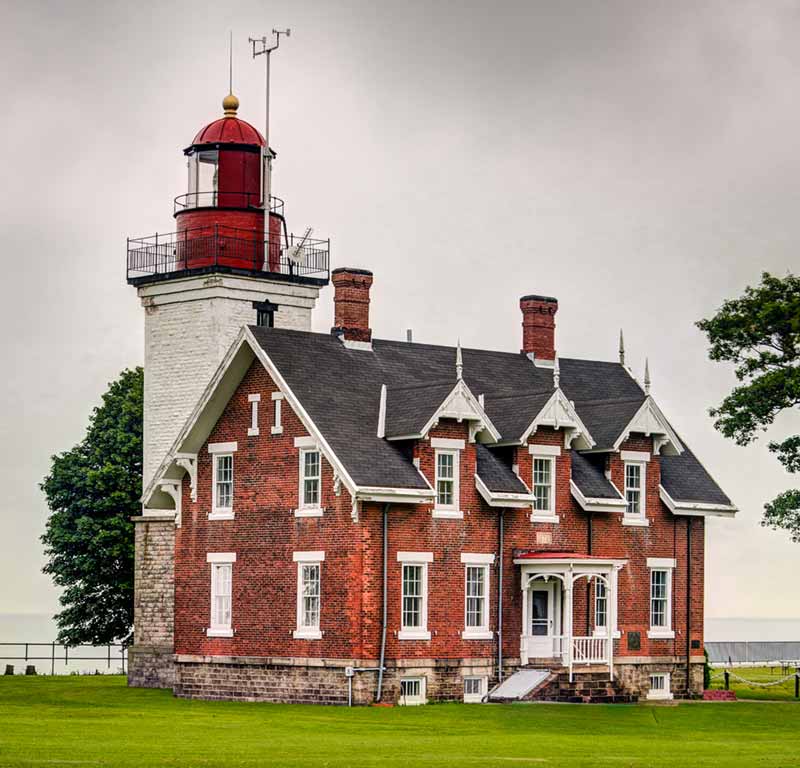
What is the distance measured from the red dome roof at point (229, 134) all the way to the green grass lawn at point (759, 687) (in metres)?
21.0

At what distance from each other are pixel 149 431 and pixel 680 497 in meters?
15.1

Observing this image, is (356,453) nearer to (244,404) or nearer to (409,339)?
(244,404)

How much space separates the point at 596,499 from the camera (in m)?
50.7

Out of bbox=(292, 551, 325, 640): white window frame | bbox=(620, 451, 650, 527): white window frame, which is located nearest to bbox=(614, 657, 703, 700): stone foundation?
bbox=(620, 451, 650, 527): white window frame

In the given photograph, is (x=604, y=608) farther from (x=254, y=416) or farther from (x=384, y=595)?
(x=254, y=416)

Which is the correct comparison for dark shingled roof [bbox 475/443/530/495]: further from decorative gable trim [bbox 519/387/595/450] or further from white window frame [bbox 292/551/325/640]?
white window frame [bbox 292/551/325/640]

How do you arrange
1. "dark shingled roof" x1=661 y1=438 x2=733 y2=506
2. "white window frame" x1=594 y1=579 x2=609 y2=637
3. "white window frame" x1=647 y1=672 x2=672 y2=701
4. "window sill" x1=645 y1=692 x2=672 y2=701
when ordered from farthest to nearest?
"dark shingled roof" x1=661 y1=438 x2=733 y2=506
"white window frame" x1=647 y1=672 x2=672 y2=701
"window sill" x1=645 y1=692 x2=672 y2=701
"white window frame" x1=594 y1=579 x2=609 y2=637

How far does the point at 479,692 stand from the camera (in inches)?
1889

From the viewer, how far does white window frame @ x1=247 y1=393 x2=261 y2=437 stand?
4878cm

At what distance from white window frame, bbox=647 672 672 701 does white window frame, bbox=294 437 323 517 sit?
Result: 36.1 ft

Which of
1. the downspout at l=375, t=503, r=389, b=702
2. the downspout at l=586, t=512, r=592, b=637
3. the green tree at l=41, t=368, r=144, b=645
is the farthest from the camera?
the green tree at l=41, t=368, r=144, b=645

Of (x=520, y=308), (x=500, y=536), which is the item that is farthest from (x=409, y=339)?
(x=500, y=536)

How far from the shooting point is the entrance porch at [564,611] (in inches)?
1909

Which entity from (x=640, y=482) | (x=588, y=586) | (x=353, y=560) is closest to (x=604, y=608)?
(x=588, y=586)
